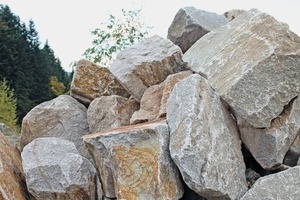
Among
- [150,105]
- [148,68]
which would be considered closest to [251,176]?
[150,105]

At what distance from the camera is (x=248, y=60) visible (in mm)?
3268

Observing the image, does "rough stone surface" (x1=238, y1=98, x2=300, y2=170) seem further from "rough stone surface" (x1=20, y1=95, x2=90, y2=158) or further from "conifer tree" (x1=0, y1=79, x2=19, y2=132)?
"conifer tree" (x1=0, y1=79, x2=19, y2=132)

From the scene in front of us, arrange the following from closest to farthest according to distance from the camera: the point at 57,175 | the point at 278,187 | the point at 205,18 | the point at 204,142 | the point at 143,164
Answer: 1. the point at 278,187
2. the point at 204,142
3. the point at 143,164
4. the point at 57,175
5. the point at 205,18

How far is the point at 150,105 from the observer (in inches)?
155

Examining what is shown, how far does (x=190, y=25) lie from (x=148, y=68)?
106 centimetres

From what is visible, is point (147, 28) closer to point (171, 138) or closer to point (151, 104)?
point (151, 104)

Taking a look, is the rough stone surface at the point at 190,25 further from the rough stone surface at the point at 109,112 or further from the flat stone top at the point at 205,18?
the rough stone surface at the point at 109,112

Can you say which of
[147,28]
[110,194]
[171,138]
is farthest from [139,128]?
[147,28]

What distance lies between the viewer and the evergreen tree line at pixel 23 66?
2475 centimetres

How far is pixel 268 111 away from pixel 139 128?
1.06 meters

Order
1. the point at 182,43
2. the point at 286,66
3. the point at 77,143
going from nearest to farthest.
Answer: the point at 286,66 < the point at 77,143 < the point at 182,43

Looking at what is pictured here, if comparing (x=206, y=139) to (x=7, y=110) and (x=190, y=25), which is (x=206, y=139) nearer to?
(x=190, y=25)

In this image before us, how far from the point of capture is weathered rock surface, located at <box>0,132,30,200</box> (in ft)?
10.3

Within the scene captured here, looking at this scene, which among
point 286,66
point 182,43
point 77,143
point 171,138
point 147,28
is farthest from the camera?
point 147,28
